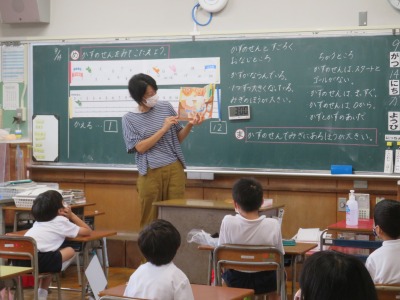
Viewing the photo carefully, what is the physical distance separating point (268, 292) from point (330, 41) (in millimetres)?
3012

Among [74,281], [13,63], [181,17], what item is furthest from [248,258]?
[13,63]

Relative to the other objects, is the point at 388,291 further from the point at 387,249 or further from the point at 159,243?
the point at 159,243

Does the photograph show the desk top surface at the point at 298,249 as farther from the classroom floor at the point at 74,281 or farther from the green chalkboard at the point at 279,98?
the green chalkboard at the point at 279,98

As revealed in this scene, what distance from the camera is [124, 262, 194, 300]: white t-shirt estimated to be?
3.12 metres

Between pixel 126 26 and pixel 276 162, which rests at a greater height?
pixel 126 26

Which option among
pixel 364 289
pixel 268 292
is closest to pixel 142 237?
pixel 268 292

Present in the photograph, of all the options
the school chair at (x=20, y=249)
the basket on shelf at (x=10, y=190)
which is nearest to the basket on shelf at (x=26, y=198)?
the basket on shelf at (x=10, y=190)

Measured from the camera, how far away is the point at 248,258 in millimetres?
4035

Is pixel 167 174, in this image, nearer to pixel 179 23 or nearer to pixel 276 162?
pixel 276 162

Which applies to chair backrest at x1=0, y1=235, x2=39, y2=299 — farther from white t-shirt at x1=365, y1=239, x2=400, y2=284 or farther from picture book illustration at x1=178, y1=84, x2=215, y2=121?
white t-shirt at x1=365, y1=239, x2=400, y2=284

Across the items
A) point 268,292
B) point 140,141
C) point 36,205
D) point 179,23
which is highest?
point 179,23

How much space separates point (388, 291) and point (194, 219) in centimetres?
262

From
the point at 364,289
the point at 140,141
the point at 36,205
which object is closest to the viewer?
the point at 364,289

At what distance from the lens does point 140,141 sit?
557 cm
